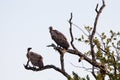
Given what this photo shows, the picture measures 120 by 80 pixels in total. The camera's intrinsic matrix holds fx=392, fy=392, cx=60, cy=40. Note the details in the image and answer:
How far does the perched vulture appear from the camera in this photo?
14.1 m

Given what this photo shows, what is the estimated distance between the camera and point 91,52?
12758mm

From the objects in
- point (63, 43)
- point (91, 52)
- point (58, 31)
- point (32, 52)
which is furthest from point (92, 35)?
point (32, 52)

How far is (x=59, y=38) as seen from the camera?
14.8 m

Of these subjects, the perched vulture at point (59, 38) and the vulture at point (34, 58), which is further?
the vulture at point (34, 58)

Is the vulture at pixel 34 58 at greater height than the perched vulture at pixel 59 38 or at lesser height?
lesser

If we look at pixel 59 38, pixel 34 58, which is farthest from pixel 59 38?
pixel 34 58

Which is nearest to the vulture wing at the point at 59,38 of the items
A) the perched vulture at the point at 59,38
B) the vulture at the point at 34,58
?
the perched vulture at the point at 59,38

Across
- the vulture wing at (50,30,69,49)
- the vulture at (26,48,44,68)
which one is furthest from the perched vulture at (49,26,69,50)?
the vulture at (26,48,44,68)

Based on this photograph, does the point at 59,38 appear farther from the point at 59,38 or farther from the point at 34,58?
the point at 34,58

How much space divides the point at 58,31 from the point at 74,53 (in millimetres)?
3125

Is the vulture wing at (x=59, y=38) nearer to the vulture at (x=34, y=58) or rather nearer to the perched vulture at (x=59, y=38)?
the perched vulture at (x=59, y=38)

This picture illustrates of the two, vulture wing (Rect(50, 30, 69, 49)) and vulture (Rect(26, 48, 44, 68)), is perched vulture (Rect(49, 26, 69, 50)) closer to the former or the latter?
vulture wing (Rect(50, 30, 69, 49))

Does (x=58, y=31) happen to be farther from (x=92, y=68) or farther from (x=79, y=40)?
(x=92, y=68)

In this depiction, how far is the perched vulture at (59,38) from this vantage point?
14.1m
